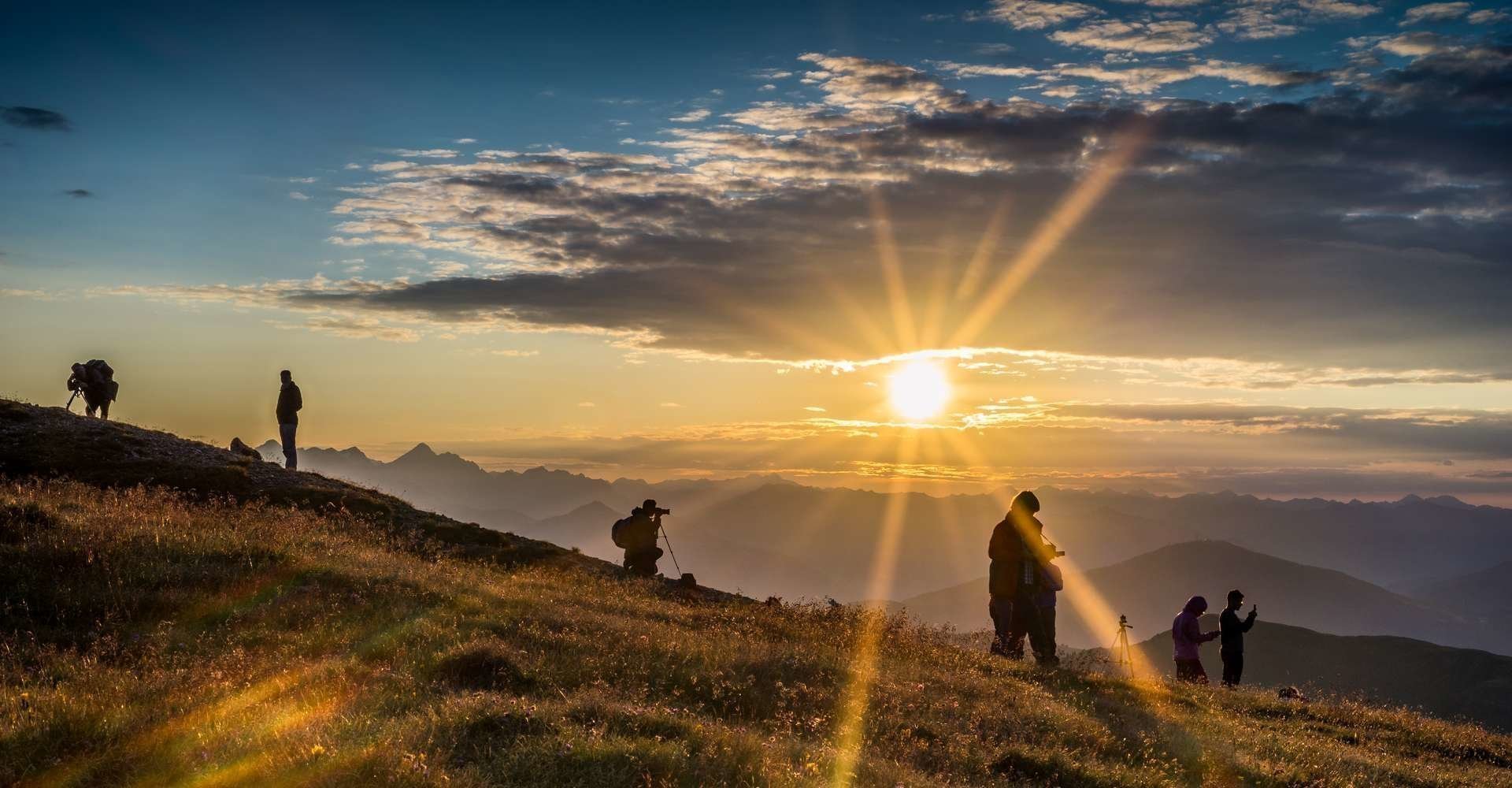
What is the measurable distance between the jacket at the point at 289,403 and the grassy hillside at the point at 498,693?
37.2ft

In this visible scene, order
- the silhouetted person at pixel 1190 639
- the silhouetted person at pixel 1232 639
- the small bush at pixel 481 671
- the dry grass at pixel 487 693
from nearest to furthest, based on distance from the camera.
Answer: the dry grass at pixel 487 693, the small bush at pixel 481 671, the silhouetted person at pixel 1190 639, the silhouetted person at pixel 1232 639

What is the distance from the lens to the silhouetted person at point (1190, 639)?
20297 millimetres

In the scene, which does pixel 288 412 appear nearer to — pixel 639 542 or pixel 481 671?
pixel 639 542

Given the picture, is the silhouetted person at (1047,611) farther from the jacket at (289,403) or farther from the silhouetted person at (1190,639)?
the jacket at (289,403)

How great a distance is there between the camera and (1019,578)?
1919 centimetres

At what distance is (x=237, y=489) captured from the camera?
2408 centimetres

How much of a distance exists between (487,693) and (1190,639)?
16.7 meters

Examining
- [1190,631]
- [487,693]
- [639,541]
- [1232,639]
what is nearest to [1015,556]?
[1190,631]

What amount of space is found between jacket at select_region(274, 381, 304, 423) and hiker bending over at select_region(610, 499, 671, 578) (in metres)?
12.4

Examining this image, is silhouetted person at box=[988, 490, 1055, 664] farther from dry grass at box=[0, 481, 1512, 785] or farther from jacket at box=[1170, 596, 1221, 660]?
jacket at box=[1170, 596, 1221, 660]

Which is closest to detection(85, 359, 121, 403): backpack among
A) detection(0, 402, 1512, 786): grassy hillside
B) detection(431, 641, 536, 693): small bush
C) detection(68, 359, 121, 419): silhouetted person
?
detection(68, 359, 121, 419): silhouetted person

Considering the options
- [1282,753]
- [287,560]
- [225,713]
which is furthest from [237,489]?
[1282,753]

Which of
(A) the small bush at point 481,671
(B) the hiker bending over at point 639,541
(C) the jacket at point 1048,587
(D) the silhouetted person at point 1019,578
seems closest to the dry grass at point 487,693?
(A) the small bush at point 481,671

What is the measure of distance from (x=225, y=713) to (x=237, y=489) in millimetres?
18931
